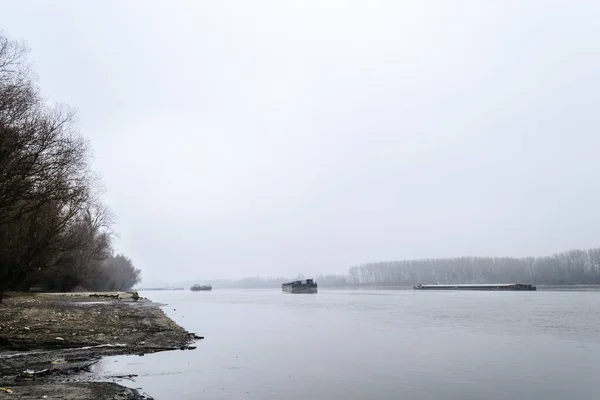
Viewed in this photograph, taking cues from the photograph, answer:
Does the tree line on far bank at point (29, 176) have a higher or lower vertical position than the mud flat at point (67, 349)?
higher


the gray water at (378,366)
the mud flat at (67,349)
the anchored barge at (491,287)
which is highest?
the anchored barge at (491,287)

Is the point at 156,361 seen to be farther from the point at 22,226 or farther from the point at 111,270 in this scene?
the point at 111,270

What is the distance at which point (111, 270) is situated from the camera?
128 metres

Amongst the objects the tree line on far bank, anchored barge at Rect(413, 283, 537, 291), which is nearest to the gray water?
the tree line on far bank

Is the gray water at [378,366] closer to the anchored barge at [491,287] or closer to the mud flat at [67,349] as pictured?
the mud flat at [67,349]

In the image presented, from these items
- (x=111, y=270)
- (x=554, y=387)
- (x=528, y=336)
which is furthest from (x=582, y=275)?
(x=554, y=387)

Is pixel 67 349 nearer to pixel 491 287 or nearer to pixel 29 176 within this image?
pixel 29 176

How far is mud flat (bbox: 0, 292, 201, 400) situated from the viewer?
1276 centimetres

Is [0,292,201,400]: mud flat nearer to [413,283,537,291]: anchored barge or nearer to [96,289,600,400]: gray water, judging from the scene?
[96,289,600,400]: gray water

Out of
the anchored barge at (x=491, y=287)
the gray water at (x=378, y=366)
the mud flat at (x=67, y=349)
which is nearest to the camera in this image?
the mud flat at (x=67, y=349)

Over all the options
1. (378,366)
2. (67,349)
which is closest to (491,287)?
(378,366)

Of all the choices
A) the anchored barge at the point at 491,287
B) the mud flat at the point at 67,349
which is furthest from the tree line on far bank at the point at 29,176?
the anchored barge at the point at 491,287

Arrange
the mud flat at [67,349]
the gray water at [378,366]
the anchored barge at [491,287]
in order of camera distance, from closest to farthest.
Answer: the mud flat at [67,349] < the gray water at [378,366] < the anchored barge at [491,287]

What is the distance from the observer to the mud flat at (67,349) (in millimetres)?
12759
